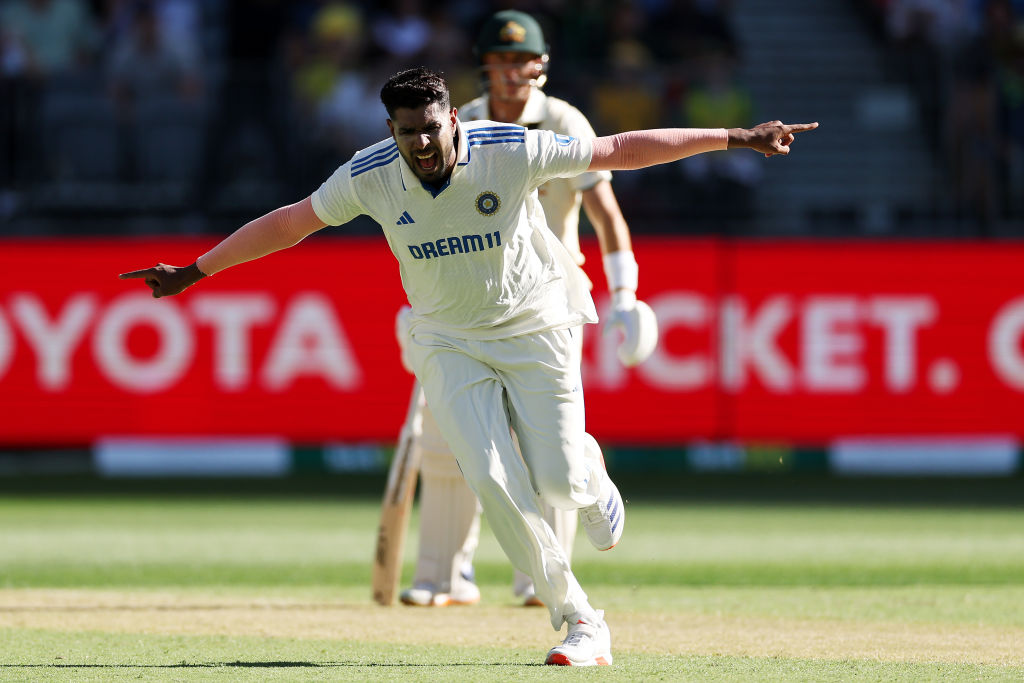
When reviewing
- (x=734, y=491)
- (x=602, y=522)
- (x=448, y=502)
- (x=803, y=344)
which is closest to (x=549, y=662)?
(x=602, y=522)

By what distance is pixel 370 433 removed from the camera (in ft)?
41.1

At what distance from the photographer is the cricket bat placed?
6.76 meters

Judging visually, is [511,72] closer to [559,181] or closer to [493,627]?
[559,181]

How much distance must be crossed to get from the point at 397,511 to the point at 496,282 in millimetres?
2074

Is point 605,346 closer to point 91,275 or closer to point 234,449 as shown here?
point 234,449

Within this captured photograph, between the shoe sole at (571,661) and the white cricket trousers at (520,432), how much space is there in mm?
125

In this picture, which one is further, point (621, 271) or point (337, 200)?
point (621, 271)

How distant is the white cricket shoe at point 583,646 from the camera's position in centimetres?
500

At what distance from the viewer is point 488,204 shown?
5016mm

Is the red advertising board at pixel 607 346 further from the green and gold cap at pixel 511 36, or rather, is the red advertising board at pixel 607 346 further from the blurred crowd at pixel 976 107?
the green and gold cap at pixel 511 36

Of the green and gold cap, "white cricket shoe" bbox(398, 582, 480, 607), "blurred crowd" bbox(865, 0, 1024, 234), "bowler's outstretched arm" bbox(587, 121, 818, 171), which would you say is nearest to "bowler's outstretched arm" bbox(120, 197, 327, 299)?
"bowler's outstretched arm" bbox(587, 121, 818, 171)

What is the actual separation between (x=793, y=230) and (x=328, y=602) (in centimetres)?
699

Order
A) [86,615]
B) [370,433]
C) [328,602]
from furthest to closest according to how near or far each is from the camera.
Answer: [370,433], [328,602], [86,615]

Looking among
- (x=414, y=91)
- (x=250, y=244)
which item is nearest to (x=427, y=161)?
(x=414, y=91)
